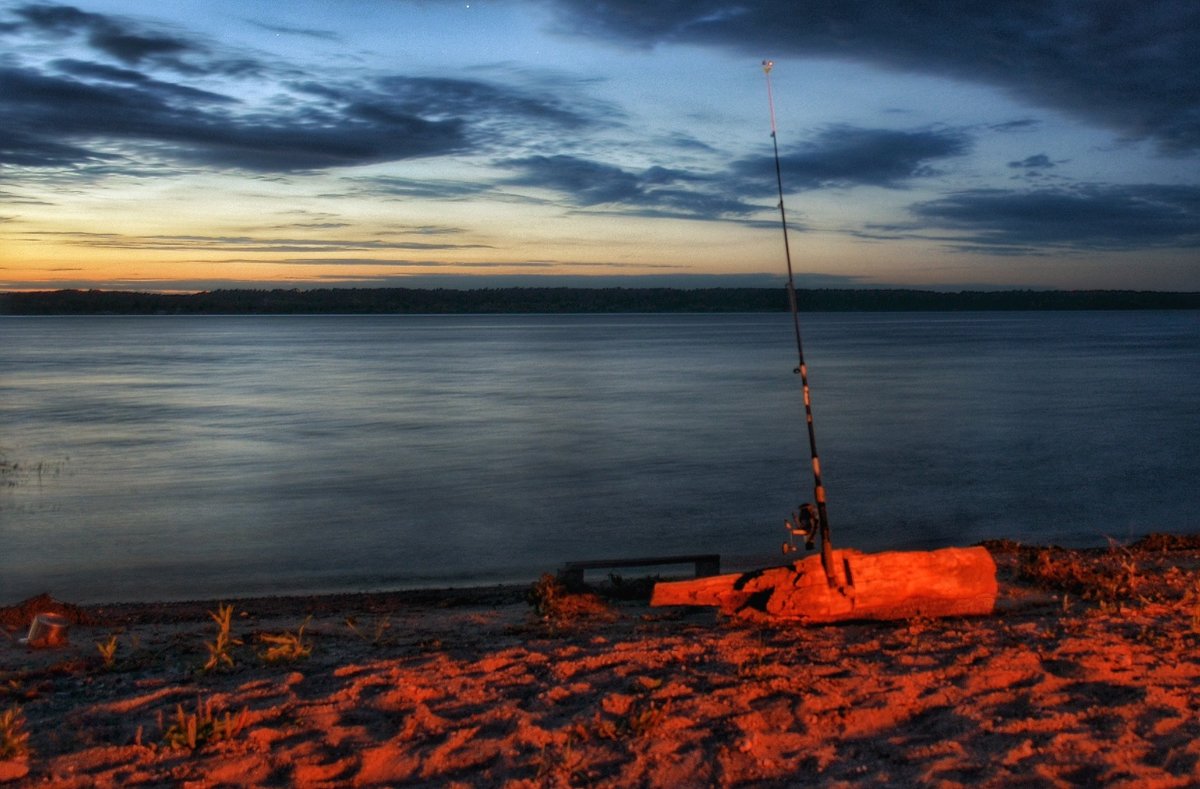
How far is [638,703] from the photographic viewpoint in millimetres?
5570

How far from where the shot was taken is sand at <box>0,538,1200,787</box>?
4746 mm

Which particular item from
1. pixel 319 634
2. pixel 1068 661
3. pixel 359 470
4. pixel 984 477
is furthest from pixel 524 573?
pixel 984 477

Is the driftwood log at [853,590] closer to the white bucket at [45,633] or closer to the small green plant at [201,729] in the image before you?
the small green plant at [201,729]

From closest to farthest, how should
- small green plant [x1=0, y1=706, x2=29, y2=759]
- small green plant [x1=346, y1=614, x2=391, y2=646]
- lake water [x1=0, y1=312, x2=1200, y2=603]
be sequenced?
small green plant [x1=0, y1=706, x2=29, y2=759] → small green plant [x1=346, y1=614, x2=391, y2=646] → lake water [x1=0, y1=312, x2=1200, y2=603]

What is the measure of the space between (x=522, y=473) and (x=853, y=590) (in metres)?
15.1

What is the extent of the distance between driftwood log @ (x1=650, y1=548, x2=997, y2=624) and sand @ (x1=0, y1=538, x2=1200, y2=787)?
0.15 m

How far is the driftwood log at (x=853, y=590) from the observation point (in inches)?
290

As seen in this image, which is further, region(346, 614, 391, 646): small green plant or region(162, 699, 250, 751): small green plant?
region(346, 614, 391, 646): small green plant

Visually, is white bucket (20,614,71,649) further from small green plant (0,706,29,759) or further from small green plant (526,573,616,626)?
small green plant (526,573,616,626)

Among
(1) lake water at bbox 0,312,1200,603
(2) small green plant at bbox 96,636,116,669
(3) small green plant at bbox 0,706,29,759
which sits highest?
(3) small green plant at bbox 0,706,29,759

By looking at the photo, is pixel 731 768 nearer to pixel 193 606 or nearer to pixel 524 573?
pixel 193 606

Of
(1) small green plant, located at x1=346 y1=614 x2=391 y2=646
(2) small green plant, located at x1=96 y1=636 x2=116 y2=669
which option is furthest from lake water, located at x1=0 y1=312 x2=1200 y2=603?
(2) small green plant, located at x1=96 y1=636 x2=116 y2=669

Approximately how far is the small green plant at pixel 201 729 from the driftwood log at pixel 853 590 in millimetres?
3121

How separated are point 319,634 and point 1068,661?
17.1 ft
